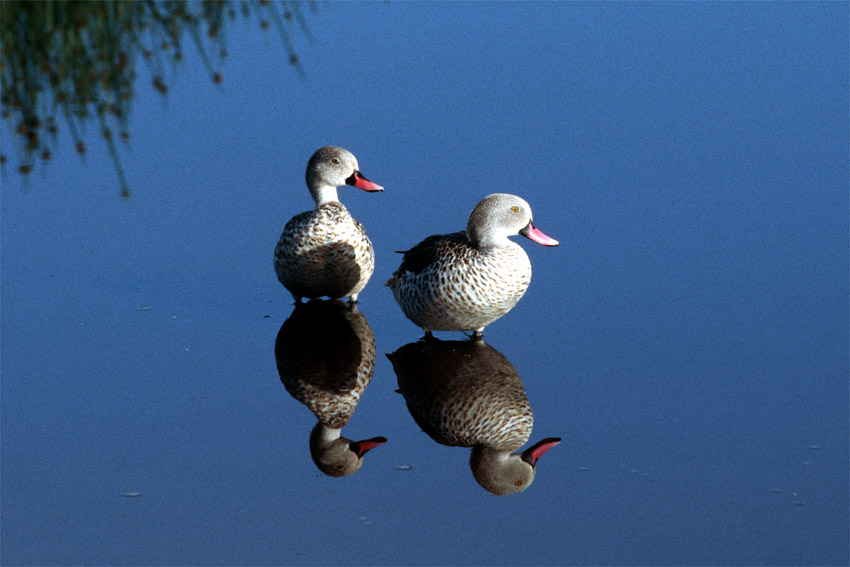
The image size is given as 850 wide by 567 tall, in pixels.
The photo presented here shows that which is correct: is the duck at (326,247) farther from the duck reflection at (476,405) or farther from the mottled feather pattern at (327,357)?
the duck reflection at (476,405)

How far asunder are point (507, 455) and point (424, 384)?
0.77 metres

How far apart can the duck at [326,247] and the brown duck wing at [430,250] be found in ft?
1.00

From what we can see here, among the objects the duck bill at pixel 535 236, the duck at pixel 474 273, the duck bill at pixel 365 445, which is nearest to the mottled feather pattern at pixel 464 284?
the duck at pixel 474 273

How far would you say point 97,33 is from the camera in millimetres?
7973

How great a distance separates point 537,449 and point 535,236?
1.54 metres

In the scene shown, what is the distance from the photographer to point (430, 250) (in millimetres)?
6848

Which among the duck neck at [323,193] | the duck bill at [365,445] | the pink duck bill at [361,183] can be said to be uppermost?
the pink duck bill at [361,183]

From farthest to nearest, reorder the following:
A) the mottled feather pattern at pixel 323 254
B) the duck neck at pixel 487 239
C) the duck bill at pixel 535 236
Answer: the mottled feather pattern at pixel 323 254 → the duck bill at pixel 535 236 → the duck neck at pixel 487 239

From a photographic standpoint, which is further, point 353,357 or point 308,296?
point 308,296

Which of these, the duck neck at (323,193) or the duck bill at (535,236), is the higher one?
the duck bill at (535,236)

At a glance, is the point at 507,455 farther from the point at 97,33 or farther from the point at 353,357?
the point at 97,33

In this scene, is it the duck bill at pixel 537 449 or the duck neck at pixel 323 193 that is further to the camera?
the duck neck at pixel 323 193

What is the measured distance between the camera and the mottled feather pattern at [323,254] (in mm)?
7109

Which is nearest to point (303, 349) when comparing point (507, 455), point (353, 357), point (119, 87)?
point (353, 357)
